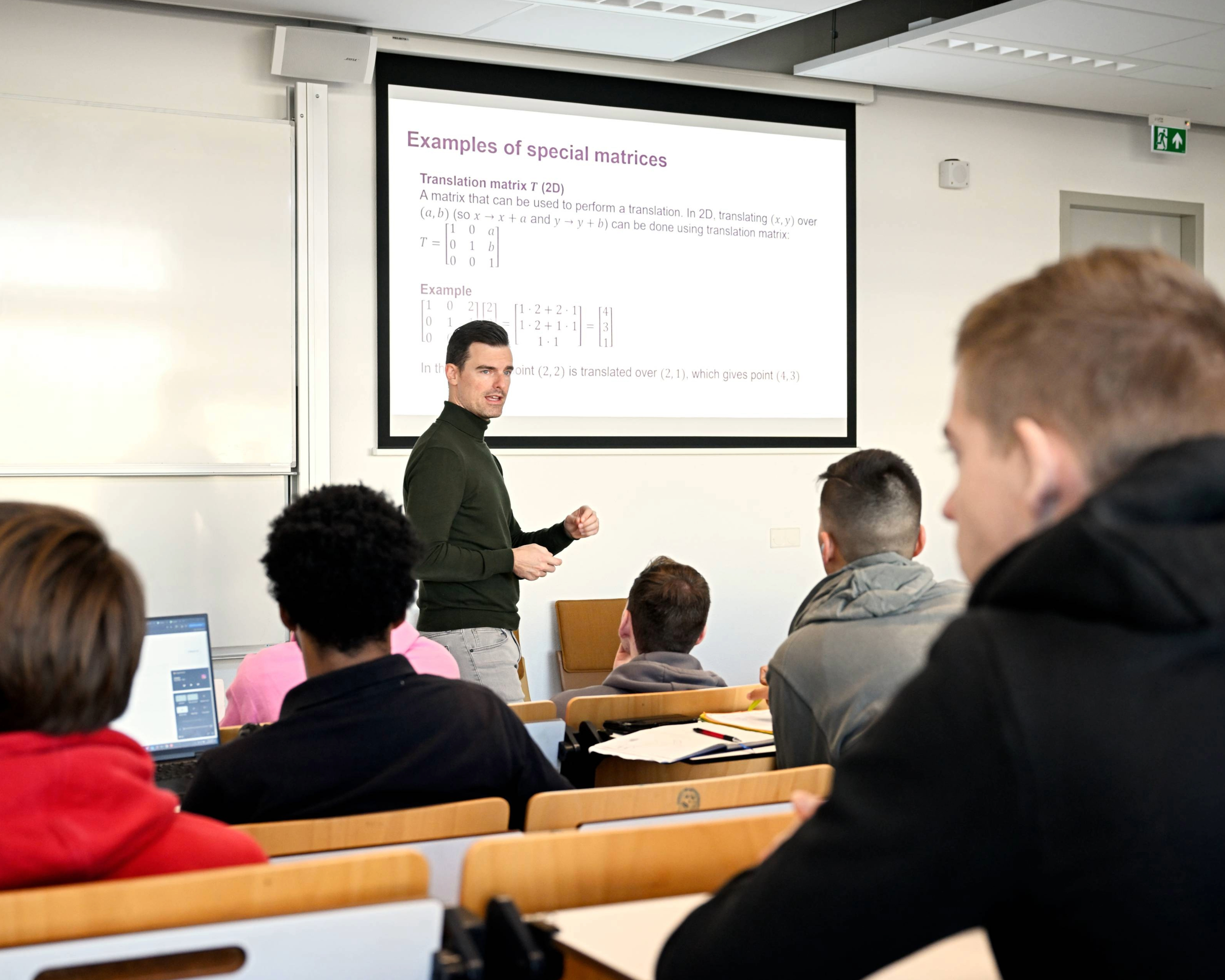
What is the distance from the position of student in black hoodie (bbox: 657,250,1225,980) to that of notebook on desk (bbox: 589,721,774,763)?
1401 millimetres

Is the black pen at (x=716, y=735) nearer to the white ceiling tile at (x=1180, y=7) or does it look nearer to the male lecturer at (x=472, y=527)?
the male lecturer at (x=472, y=527)

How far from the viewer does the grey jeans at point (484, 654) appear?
3262 millimetres

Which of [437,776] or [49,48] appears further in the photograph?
[49,48]

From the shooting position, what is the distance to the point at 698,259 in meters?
4.94

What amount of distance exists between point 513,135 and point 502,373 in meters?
→ 1.61

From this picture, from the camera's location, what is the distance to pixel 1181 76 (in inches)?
199

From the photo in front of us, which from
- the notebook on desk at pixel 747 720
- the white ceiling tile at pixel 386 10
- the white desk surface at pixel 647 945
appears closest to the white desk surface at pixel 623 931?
the white desk surface at pixel 647 945

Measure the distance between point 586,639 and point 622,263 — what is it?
1.61 meters

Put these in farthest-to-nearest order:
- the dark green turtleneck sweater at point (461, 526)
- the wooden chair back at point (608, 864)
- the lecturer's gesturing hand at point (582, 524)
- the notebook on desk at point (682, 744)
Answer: the lecturer's gesturing hand at point (582, 524), the dark green turtleneck sweater at point (461, 526), the notebook on desk at point (682, 744), the wooden chair back at point (608, 864)

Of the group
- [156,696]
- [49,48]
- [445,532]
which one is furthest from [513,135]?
[156,696]

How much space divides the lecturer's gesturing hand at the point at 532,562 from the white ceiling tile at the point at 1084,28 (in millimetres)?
2789

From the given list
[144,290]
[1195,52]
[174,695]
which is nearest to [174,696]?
[174,695]

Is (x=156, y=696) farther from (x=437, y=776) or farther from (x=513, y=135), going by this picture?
(x=513, y=135)

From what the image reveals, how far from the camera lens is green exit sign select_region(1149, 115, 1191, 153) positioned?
227 inches
